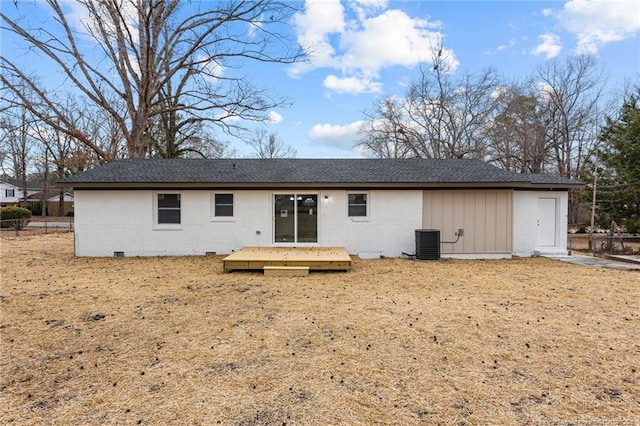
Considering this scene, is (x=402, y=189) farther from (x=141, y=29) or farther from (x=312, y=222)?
(x=141, y=29)

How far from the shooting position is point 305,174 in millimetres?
10805

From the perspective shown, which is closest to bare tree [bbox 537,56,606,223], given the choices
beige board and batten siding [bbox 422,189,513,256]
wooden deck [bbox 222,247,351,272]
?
beige board and batten siding [bbox 422,189,513,256]

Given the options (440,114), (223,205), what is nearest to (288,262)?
(223,205)

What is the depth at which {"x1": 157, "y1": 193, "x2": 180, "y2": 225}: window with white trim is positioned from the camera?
416 inches

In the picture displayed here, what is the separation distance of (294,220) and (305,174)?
1.55m

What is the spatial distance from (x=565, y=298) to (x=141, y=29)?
20.2 m

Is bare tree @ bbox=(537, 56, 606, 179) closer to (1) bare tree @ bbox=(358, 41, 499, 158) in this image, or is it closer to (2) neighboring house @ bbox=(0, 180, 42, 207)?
(1) bare tree @ bbox=(358, 41, 499, 158)

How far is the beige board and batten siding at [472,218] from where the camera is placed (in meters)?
10.3

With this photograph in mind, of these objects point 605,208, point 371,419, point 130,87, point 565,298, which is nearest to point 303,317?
point 371,419

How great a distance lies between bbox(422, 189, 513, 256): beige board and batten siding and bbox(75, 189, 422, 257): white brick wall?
53 centimetres

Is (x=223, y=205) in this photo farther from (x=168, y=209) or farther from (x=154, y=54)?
(x=154, y=54)

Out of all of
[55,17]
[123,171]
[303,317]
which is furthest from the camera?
[55,17]

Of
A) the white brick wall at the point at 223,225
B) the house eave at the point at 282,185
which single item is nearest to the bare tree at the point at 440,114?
the house eave at the point at 282,185

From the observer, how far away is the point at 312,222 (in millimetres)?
10539
